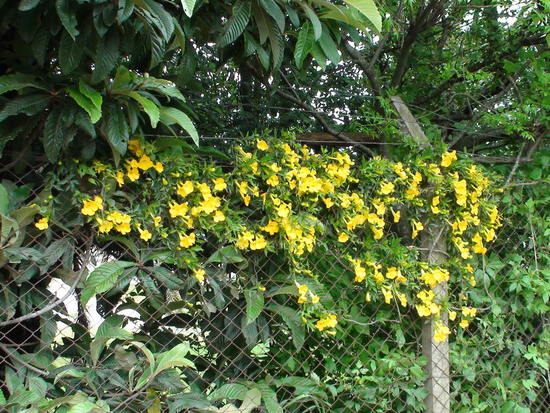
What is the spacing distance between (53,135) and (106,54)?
1.03 feet

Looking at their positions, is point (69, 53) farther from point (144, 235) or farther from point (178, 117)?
point (144, 235)

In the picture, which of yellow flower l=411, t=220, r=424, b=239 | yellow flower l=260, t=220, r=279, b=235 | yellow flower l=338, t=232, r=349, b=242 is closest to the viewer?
yellow flower l=260, t=220, r=279, b=235

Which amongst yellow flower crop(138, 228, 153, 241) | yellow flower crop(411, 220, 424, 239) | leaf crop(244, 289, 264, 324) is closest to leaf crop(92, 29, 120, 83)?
yellow flower crop(138, 228, 153, 241)

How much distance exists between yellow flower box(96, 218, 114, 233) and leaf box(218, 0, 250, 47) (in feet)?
2.35

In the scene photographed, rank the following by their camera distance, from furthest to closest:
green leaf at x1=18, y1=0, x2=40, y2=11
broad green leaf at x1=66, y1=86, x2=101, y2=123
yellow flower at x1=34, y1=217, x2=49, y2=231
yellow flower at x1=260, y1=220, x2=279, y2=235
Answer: yellow flower at x1=260, y1=220, x2=279, y2=235 → yellow flower at x1=34, y1=217, x2=49, y2=231 → broad green leaf at x1=66, y1=86, x2=101, y2=123 → green leaf at x1=18, y1=0, x2=40, y2=11

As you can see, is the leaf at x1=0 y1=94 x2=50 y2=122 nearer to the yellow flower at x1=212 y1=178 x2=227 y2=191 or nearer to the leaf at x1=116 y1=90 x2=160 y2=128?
the leaf at x1=116 y1=90 x2=160 y2=128

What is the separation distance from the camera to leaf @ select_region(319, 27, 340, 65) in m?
2.14

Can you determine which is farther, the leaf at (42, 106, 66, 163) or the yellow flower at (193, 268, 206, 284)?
the yellow flower at (193, 268, 206, 284)

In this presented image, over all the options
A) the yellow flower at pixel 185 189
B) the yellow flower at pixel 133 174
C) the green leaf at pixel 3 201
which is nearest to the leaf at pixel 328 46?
the yellow flower at pixel 185 189

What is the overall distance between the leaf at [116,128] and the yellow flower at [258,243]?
2.01 ft

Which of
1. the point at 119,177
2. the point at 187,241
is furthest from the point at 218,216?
the point at 119,177

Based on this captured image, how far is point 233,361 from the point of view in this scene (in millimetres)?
2311

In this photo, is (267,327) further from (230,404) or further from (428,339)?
(428,339)

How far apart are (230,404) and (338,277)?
0.71 meters
